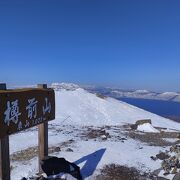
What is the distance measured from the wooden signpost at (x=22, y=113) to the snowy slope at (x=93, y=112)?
13426 millimetres

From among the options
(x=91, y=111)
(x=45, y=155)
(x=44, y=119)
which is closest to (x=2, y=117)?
(x=44, y=119)

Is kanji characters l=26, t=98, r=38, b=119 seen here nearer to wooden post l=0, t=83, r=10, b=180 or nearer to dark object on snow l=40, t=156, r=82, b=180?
wooden post l=0, t=83, r=10, b=180

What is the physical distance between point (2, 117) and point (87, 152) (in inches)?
222

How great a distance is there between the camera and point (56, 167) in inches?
287

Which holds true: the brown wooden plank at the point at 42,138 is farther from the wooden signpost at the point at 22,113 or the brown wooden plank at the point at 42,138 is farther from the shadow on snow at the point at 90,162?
the shadow on snow at the point at 90,162

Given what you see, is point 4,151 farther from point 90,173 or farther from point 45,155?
point 90,173

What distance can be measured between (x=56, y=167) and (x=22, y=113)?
200 cm

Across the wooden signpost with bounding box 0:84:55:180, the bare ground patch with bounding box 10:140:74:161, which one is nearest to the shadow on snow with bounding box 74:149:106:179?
the bare ground patch with bounding box 10:140:74:161

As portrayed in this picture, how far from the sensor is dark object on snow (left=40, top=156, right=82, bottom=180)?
7.20m

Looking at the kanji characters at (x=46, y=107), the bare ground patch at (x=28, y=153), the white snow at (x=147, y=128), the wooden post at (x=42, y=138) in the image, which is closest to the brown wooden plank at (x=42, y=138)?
the wooden post at (x=42, y=138)

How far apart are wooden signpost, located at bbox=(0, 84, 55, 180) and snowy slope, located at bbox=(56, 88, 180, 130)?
44.0 ft

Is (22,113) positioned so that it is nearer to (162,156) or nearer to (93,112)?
(162,156)

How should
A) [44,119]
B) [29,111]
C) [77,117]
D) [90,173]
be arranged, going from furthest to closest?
1. [77,117]
2. [90,173]
3. [44,119]
4. [29,111]

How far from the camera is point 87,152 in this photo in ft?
34.0
